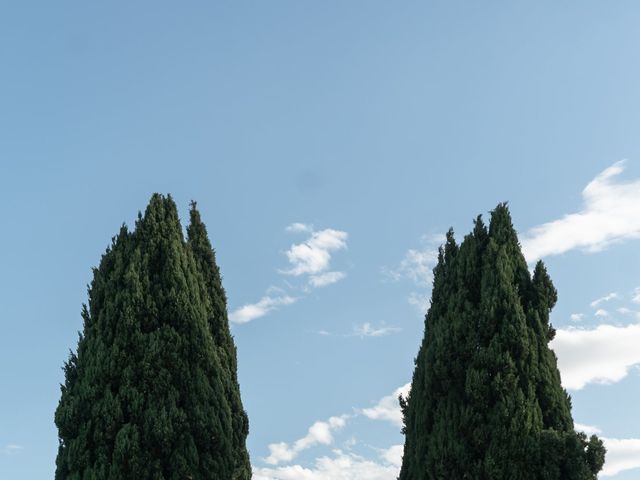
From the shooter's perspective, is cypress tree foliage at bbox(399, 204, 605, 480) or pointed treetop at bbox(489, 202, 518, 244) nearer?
cypress tree foliage at bbox(399, 204, 605, 480)

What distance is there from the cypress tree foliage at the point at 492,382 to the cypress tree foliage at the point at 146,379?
15.8ft

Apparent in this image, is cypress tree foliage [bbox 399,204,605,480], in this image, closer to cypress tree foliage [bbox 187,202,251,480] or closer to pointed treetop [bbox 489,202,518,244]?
pointed treetop [bbox 489,202,518,244]

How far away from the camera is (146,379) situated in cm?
1703

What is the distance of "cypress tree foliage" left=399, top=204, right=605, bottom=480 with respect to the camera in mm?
15703

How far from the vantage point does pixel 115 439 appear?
1645 centimetres

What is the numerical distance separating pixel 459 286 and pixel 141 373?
25.0 ft

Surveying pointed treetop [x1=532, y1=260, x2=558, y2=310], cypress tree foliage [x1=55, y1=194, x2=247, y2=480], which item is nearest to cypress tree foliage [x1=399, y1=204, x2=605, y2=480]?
pointed treetop [x1=532, y1=260, x2=558, y2=310]

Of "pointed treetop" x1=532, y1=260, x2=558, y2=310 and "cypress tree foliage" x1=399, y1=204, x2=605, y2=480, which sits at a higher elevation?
"pointed treetop" x1=532, y1=260, x2=558, y2=310

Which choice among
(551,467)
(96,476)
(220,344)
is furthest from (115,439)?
(551,467)

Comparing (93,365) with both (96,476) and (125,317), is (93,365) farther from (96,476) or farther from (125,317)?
(96,476)

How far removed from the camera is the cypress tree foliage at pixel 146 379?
16.5 meters

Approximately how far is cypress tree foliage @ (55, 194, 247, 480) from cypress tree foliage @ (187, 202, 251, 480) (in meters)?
0.23

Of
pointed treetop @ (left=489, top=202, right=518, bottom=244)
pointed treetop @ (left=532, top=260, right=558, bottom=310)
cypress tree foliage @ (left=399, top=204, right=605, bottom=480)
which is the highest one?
pointed treetop @ (left=489, top=202, right=518, bottom=244)

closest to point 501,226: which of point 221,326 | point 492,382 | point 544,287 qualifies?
point 544,287
